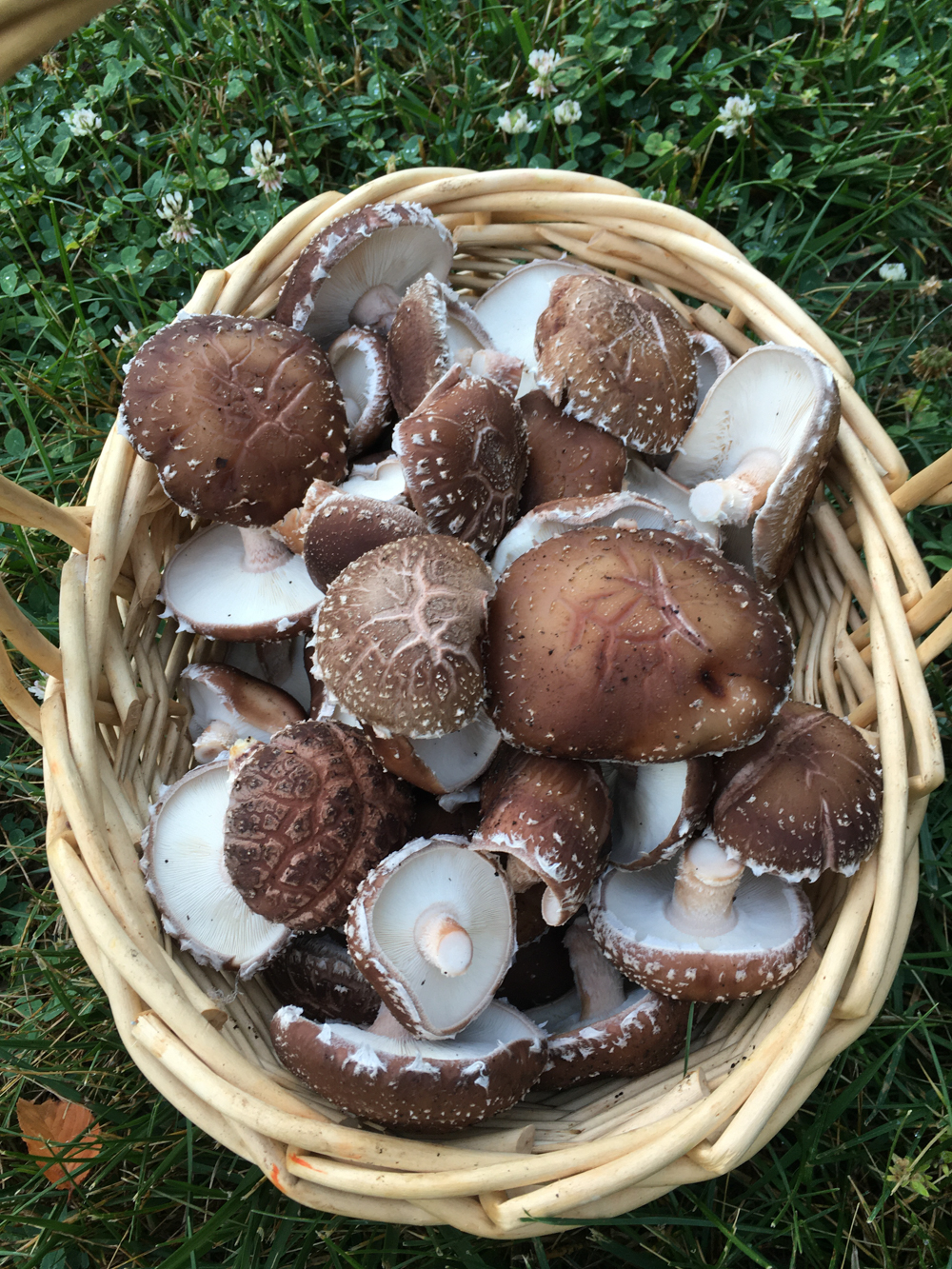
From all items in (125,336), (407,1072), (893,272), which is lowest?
(893,272)

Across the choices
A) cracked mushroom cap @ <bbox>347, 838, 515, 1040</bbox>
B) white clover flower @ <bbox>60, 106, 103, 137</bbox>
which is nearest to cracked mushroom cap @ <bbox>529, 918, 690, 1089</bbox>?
cracked mushroom cap @ <bbox>347, 838, 515, 1040</bbox>

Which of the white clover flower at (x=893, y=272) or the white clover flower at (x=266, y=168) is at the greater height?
the white clover flower at (x=266, y=168)

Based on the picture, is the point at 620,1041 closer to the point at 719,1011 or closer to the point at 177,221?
the point at 719,1011

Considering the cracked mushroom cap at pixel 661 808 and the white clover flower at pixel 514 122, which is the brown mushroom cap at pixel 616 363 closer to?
the cracked mushroom cap at pixel 661 808

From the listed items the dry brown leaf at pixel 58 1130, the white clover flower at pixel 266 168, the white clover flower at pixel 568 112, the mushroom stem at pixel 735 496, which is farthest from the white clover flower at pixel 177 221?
the dry brown leaf at pixel 58 1130

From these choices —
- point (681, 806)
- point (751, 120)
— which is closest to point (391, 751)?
point (681, 806)

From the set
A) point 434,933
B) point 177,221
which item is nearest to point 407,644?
point 434,933
